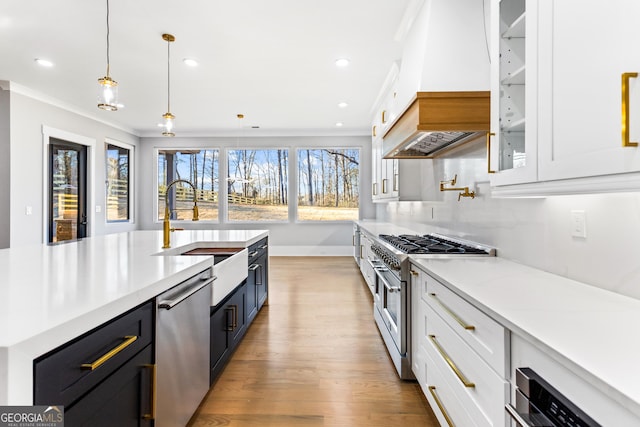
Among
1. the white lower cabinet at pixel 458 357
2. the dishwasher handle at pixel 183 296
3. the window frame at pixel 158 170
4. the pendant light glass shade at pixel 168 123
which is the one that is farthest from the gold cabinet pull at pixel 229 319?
the window frame at pixel 158 170

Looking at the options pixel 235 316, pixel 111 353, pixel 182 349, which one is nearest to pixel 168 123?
pixel 235 316

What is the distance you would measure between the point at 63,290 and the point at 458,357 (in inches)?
60.7

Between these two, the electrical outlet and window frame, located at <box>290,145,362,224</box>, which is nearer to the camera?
the electrical outlet

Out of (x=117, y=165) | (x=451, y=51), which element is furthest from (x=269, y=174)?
(x=451, y=51)

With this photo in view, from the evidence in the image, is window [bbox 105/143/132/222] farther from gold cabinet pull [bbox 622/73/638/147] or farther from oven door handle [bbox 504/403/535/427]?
gold cabinet pull [bbox 622/73/638/147]

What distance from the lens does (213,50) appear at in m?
3.49

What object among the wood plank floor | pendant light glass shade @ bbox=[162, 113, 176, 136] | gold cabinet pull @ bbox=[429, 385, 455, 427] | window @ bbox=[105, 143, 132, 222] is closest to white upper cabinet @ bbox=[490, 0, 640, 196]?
gold cabinet pull @ bbox=[429, 385, 455, 427]

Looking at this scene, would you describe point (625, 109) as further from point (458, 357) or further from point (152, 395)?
point (152, 395)

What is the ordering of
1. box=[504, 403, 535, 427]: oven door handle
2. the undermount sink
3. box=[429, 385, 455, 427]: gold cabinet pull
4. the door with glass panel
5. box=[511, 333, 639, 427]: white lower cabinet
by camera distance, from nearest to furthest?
box=[511, 333, 639, 427]: white lower cabinet
box=[504, 403, 535, 427]: oven door handle
box=[429, 385, 455, 427]: gold cabinet pull
the undermount sink
the door with glass panel

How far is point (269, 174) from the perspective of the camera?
294 inches

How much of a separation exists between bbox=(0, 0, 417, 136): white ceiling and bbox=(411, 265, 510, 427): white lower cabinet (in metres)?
2.39

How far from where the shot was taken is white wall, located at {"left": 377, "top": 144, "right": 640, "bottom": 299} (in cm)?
122

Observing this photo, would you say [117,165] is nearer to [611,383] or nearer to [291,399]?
[291,399]

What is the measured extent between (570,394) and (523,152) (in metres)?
0.98
